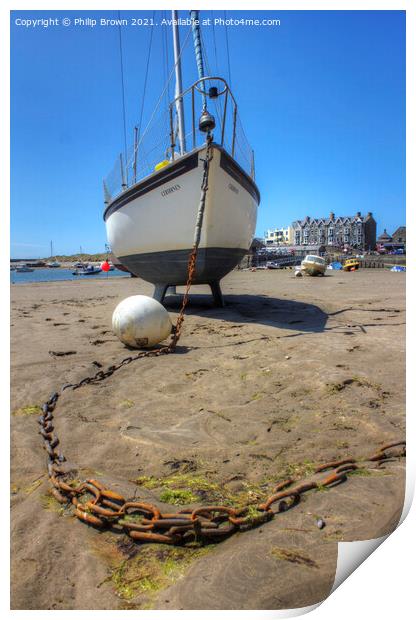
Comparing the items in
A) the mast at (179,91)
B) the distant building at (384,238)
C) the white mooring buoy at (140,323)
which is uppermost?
the distant building at (384,238)

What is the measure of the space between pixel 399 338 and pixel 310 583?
4.48m

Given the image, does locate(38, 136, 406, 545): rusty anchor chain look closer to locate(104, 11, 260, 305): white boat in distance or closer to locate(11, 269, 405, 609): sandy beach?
locate(11, 269, 405, 609): sandy beach

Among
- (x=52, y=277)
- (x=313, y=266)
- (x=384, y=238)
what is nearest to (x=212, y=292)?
(x=313, y=266)

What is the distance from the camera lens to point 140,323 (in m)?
5.25

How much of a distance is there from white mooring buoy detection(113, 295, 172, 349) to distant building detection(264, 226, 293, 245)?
125m

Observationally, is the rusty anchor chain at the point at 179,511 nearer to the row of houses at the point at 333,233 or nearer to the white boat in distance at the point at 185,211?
the white boat in distance at the point at 185,211

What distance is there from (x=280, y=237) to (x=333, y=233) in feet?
74.0

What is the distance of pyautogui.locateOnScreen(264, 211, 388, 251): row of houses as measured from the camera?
10519cm

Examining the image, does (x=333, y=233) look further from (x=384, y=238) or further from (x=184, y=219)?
(x=184, y=219)

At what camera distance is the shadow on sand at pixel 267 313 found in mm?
6836

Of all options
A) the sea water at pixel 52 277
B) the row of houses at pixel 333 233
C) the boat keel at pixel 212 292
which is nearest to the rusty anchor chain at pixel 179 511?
the boat keel at pixel 212 292

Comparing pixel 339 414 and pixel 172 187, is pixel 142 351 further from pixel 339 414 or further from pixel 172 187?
pixel 172 187

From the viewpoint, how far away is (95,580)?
151 centimetres

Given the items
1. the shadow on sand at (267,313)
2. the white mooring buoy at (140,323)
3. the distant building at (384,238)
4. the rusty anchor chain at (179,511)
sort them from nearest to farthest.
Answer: the rusty anchor chain at (179,511)
the white mooring buoy at (140,323)
the shadow on sand at (267,313)
the distant building at (384,238)
